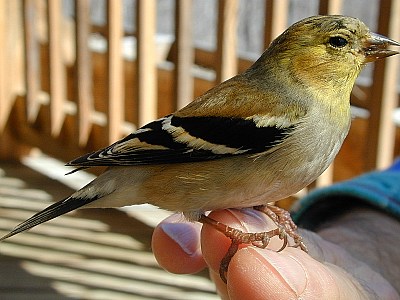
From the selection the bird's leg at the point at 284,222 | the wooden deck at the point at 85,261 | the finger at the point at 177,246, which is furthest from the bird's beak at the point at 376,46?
the wooden deck at the point at 85,261

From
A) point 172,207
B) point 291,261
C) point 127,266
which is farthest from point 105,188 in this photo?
point 127,266

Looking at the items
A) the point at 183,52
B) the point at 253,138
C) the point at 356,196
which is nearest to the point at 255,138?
the point at 253,138

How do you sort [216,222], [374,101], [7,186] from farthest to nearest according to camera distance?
[7,186]
[374,101]
[216,222]

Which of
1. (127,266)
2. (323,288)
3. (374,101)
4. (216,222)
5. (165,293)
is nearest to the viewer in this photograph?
(323,288)

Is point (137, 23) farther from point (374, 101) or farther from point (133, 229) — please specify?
point (374, 101)

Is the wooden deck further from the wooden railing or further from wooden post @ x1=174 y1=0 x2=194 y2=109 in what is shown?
wooden post @ x1=174 y1=0 x2=194 y2=109

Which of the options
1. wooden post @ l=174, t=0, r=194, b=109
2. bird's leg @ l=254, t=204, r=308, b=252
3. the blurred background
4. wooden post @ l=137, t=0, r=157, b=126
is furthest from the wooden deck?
bird's leg @ l=254, t=204, r=308, b=252

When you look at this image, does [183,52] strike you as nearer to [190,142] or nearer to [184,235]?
[184,235]
